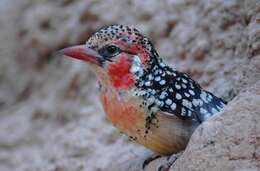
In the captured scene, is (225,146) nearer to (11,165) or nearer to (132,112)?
(132,112)

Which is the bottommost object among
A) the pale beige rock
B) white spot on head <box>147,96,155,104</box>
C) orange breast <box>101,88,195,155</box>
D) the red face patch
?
the pale beige rock

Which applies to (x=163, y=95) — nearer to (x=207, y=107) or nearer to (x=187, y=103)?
(x=187, y=103)

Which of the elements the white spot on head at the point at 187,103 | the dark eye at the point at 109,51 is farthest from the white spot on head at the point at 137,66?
the white spot on head at the point at 187,103

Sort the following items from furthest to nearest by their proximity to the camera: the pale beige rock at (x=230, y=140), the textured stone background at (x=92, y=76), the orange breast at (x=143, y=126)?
the orange breast at (x=143, y=126)
the textured stone background at (x=92, y=76)
the pale beige rock at (x=230, y=140)

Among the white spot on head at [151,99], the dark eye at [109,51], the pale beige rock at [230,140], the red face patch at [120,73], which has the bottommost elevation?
Result: the pale beige rock at [230,140]

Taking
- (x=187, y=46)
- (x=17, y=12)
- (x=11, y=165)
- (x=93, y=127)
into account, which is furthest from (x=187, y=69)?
(x=17, y=12)

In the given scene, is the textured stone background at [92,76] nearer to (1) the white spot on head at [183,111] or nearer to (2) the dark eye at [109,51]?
(1) the white spot on head at [183,111]

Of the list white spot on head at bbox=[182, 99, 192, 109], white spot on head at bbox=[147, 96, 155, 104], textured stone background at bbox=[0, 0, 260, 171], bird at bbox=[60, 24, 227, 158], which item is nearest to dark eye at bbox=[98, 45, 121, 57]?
bird at bbox=[60, 24, 227, 158]

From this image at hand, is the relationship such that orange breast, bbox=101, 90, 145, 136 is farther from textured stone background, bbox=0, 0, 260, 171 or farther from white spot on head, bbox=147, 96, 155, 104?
textured stone background, bbox=0, 0, 260, 171
